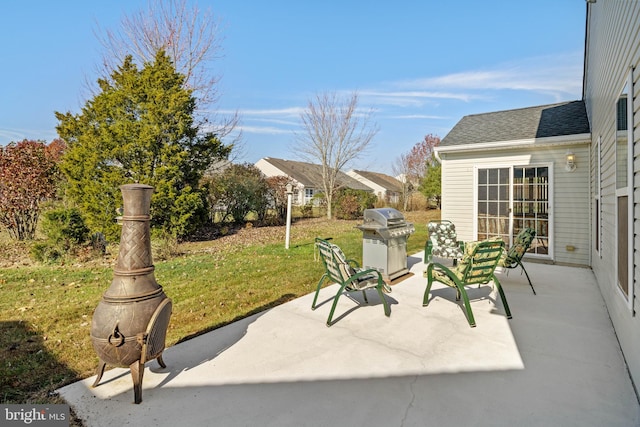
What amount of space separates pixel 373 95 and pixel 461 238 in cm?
1210

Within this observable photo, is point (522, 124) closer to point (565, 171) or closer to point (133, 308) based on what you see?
point (565, 171)

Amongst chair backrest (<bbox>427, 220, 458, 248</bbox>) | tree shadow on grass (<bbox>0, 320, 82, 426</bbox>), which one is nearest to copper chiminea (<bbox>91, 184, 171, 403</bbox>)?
tree shadow on grass (<bbox>0, 320, 82, 426</bbox>)

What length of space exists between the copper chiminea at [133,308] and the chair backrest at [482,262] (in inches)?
130

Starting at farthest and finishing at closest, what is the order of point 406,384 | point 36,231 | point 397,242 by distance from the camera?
point 36,231, point 397,242, point 406,384

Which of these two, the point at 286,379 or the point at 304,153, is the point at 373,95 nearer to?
the point at 304,153

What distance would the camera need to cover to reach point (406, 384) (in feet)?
8.27

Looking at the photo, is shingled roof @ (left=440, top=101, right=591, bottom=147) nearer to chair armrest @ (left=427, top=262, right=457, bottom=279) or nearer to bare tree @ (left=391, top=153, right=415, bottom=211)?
chair armrest @ (left=427, top=262, right=457, bottom=279)

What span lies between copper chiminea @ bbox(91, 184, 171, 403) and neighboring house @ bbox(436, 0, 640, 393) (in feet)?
13.0

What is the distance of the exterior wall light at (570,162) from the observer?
699 cm

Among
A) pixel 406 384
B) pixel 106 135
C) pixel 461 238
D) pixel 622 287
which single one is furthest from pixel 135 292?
pixel 106 135

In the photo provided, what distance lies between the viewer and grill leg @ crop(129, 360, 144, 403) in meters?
2.27

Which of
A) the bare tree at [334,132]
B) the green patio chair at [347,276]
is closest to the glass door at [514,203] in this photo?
the green patio chair at [347,276]

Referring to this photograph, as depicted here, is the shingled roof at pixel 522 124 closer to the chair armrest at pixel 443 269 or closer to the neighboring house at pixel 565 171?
the neighboring house at pixel 565 171

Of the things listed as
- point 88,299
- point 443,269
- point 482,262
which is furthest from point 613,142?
point 88,299
